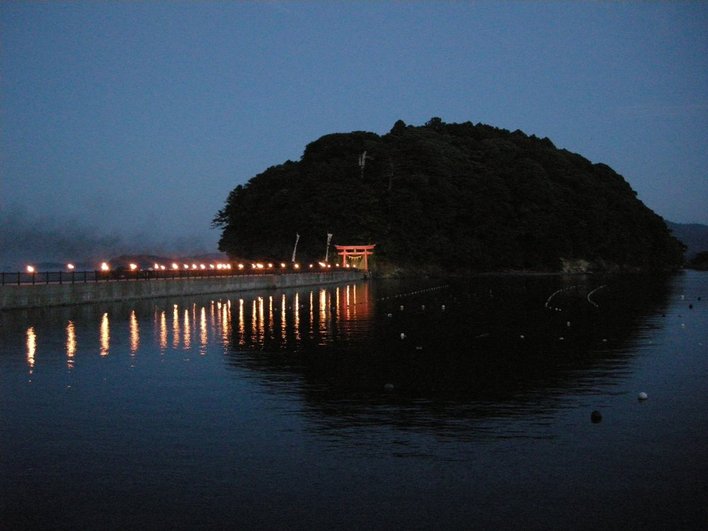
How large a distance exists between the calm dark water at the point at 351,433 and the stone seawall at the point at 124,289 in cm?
1547

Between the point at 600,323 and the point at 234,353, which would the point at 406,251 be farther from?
the point at 234,353

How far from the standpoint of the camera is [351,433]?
1370 centimetres

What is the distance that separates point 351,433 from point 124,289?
4210 cm

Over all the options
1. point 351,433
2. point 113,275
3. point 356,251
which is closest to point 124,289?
point 113,275

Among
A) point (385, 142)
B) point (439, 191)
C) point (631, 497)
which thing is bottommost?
point (631, 497)

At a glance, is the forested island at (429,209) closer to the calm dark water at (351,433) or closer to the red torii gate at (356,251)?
the red torii gate at (356,251)

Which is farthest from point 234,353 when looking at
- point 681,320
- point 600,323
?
point 681,320

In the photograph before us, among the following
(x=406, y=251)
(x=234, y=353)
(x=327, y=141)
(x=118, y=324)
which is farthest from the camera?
(x=327, y=141)

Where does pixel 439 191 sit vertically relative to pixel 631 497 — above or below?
above

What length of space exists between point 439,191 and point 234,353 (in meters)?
115

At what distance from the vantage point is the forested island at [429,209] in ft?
423

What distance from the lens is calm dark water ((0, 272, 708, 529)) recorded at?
31.9 ft

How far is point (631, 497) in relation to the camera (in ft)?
33.4

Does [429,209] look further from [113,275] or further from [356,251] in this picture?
[113,275]
